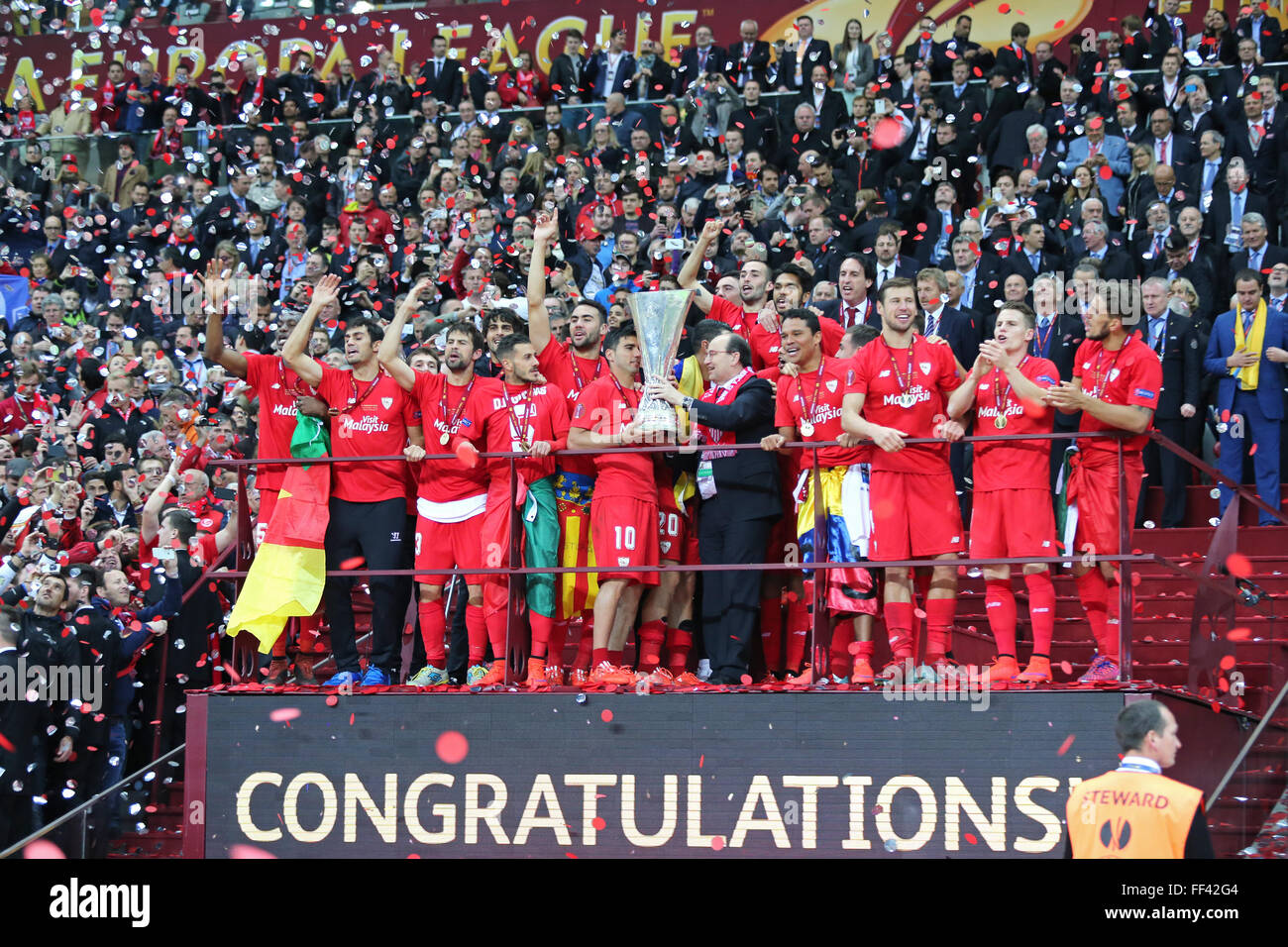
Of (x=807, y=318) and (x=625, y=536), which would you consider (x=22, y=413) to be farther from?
(x=807, y=318)

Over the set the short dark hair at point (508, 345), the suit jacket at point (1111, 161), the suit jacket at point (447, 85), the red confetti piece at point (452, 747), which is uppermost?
the suit jacket at point (447, 85)

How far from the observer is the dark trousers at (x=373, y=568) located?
9.97 m

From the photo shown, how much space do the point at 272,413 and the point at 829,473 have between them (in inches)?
132

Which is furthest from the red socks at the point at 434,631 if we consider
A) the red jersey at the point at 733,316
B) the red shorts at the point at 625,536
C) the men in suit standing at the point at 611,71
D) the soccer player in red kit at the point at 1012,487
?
the men in suit standing at the point at 611,71

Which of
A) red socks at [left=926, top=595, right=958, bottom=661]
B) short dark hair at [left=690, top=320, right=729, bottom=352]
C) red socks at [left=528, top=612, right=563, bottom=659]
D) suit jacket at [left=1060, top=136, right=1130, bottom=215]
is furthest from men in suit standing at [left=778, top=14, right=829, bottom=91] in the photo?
red socks at [left=926, top=595, right=958, bottom=661]

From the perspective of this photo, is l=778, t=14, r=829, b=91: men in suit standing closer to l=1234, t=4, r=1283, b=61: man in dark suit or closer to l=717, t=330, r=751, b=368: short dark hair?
l=1234, t=4, r=1283, b=61: man in dark suit

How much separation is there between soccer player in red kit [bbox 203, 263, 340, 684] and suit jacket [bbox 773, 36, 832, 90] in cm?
894

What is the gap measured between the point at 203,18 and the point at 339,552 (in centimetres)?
1563

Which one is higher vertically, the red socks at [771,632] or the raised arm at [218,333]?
the raised arm at [218,333]

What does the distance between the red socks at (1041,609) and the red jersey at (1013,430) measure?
49cm

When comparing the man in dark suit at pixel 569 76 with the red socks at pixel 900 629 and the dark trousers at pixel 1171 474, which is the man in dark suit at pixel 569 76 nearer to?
the dark trousers at pixel 1171 474

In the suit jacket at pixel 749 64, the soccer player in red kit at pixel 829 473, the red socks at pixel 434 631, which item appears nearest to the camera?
the soccer player in red kit at pixel 829 473

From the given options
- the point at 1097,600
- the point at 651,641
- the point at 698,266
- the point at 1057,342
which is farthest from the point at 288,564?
the point at 1057,342

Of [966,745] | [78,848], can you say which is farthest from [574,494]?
[78,848]
